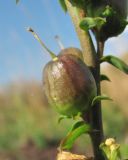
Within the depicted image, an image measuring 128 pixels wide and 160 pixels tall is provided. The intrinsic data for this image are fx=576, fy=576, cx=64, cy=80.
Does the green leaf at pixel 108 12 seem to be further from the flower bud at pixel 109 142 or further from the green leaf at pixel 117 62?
the flower bud at pixel 109 142

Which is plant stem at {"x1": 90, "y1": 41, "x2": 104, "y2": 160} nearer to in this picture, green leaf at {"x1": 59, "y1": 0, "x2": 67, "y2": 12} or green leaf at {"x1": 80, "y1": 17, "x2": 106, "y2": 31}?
green leaf at {"x1": 80, "y1": 17, "x2": 106, "y2": 31}

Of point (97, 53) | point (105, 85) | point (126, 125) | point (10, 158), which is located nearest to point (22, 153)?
point (10, 158)

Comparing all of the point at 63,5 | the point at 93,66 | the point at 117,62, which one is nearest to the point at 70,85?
the point at 93,66

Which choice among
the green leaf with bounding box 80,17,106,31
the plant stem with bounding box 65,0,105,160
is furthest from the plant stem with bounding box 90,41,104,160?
the green leaf with bounding box 80,17,106,31

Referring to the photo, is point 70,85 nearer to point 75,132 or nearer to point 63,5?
point 75,132

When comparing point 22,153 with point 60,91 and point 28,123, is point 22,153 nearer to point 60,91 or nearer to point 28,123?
point 28,123

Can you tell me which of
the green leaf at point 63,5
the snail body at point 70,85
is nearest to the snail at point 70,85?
the snail body at point 70,85
